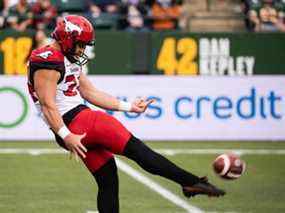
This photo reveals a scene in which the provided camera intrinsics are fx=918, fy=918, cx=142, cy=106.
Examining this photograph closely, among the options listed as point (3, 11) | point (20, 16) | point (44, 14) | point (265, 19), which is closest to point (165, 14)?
point (265, 19)

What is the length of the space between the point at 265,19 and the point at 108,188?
443 inches

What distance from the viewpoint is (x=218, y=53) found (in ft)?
54.9

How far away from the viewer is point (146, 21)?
727 inches

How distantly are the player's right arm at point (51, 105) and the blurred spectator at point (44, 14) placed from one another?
31.3 ft

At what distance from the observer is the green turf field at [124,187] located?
967 cm

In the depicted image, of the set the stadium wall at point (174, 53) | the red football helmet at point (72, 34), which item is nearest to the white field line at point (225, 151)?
the stadium wall at point (174, 53)

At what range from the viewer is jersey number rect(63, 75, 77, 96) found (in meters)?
7.75

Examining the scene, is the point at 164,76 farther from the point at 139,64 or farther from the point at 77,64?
the point at 77,64

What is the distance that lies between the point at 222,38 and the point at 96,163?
9.35 meters

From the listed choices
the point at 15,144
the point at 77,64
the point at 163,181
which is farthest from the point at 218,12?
the point at 77,64

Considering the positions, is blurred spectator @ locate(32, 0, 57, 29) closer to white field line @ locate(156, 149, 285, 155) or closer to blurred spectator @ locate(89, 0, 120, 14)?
blurred spectator @ locate(89, 0, 120, 14)

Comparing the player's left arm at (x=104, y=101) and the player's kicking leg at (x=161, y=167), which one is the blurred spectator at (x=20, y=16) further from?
the player's kicking leg at (x=161, y=167)

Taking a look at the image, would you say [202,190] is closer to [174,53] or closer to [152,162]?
[152,162]

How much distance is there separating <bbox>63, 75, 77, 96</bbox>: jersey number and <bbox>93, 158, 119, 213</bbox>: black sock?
662 millimetres
